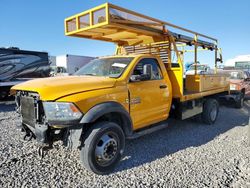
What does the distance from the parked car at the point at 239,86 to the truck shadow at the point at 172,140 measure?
101 inches

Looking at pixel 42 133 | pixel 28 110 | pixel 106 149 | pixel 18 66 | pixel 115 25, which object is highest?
pixel 115 25

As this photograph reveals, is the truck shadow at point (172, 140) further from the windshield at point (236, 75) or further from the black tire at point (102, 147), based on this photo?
the windshield at point (236, 75)

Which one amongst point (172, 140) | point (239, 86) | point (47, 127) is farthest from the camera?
point (239, 86)

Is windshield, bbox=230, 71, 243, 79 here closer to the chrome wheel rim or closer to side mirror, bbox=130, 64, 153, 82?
side mirror, bbox=130, 64, 153, 82

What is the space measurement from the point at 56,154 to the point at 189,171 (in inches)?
99.4

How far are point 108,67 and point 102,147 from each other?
1.75 meters

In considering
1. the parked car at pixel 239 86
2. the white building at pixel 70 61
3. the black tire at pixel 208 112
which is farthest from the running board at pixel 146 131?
the white building at pixel 70 61

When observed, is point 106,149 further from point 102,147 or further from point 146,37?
point 146,37

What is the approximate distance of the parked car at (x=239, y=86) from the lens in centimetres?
975

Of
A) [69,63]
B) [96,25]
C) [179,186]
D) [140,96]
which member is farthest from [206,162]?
[69,63]

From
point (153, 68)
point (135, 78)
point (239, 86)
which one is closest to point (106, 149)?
point (135, 78)

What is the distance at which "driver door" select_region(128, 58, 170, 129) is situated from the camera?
4.14 m

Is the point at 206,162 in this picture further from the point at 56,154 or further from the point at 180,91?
the point at 56,154

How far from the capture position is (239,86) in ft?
32.1
